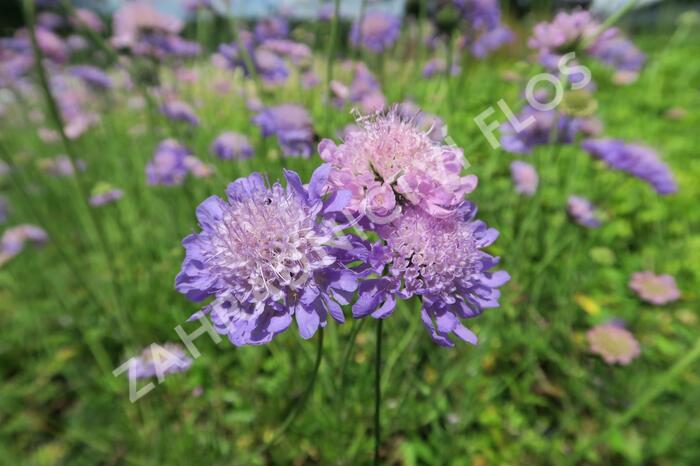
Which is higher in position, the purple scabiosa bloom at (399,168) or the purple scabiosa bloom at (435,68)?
the purple scabiosa bloom at (399,168)

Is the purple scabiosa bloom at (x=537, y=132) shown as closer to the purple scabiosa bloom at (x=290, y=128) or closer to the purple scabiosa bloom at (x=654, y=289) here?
the purple scabiosa bloom at (x=654, y=289)

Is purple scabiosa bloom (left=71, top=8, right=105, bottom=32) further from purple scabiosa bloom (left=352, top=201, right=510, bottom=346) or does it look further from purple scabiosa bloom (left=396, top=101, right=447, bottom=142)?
purple scabiosa bloom (left=352, top=201, right=510, bottom=346)

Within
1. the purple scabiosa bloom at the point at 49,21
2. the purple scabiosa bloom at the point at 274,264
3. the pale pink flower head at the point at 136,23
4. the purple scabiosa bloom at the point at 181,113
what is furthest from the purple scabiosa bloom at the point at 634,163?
the purple scabiosa bloom at the point at 49,21

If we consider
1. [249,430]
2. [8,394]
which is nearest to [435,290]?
[249,430]

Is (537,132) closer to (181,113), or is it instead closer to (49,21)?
(181,113)

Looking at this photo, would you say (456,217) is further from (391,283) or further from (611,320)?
(611,320)

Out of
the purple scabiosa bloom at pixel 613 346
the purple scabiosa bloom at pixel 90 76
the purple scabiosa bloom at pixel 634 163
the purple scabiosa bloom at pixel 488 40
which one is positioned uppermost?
the purple scabiosa bloom at pixel 488 40
